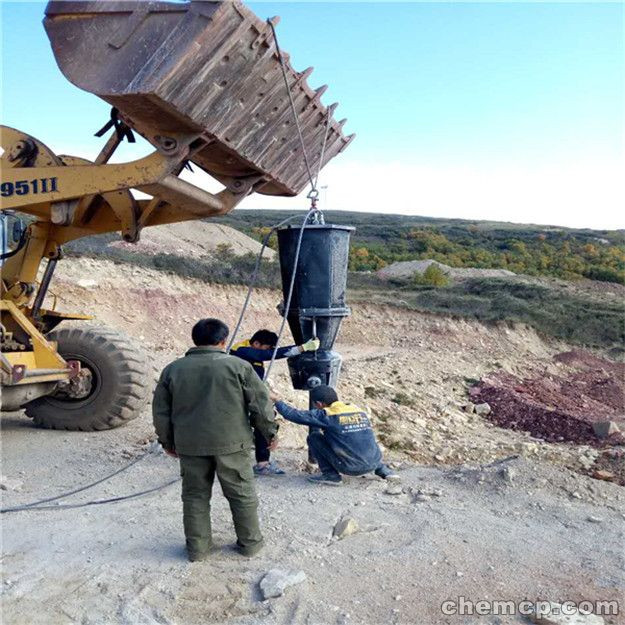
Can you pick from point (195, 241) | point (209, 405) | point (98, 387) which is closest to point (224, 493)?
point (209, 405)

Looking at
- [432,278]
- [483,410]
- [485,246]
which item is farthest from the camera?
[485,246]

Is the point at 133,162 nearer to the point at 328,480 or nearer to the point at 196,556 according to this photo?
the point at 328,480

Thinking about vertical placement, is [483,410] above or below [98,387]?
below

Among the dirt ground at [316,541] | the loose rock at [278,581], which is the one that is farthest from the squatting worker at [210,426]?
the loose rock at [278,581]

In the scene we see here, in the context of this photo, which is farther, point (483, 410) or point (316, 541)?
point (483, 410)

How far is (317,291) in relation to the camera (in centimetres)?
571

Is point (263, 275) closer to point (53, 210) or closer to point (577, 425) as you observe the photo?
point (577, 425)

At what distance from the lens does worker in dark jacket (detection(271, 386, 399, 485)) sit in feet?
18.1

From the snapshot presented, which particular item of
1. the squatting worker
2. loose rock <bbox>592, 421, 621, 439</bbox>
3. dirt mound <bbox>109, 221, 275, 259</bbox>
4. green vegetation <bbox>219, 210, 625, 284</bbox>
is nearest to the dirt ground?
the squatting worker

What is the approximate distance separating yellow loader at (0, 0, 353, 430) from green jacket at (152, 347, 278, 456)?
77.3 inches

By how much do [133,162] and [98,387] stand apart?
281cm

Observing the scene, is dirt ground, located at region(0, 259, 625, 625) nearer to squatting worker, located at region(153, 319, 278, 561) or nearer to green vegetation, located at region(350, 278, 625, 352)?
squatting worker, located at region(153, 319, 278, 561)

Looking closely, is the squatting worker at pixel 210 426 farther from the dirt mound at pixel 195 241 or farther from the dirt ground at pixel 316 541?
the dirt mound at pixel 195 241

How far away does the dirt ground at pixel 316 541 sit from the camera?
375cm
